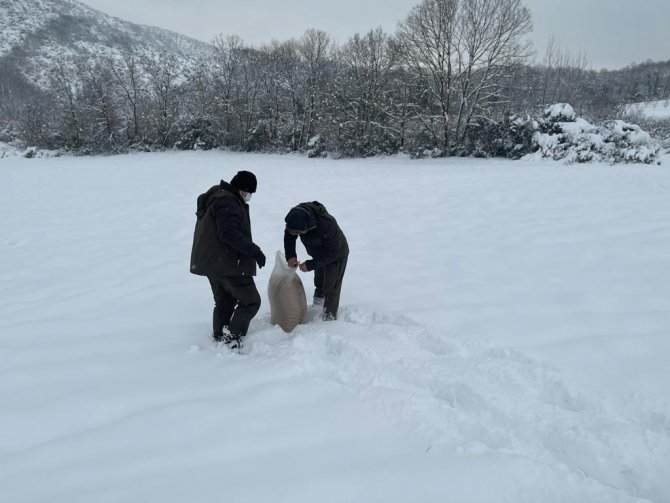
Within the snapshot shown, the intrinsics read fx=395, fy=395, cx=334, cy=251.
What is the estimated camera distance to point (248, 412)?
2.42 meters

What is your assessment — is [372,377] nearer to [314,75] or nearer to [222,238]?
[222,238]

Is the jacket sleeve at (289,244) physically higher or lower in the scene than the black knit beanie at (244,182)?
lower

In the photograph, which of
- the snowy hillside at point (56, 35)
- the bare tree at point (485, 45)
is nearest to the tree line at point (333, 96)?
the bare tree at point (485, 45)

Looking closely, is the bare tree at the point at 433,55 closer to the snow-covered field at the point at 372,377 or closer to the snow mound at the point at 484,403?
the snow-covered field at the point at 372,377

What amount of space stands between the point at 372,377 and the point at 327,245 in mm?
1261

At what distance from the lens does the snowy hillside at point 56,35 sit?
8356 cm

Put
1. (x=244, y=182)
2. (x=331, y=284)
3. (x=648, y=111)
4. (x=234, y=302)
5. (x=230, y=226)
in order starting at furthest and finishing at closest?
(x=648, y=111) → (x=331, y=284) → (x=234, y=302) → (x=244, y=182) → (x=230, y=226)

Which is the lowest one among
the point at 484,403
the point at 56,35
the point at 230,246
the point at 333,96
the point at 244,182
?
the point at 484,403

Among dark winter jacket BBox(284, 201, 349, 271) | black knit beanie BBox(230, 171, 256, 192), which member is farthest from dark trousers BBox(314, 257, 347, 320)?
black knit beanie BBox(230, 171, 256, 192)

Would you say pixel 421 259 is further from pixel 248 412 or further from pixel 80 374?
pixel 80 374

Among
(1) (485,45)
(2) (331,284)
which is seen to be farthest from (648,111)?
(2) (331,284)

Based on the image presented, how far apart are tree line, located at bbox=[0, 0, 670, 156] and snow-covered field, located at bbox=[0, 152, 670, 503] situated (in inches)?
614

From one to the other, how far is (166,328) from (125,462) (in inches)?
73.3

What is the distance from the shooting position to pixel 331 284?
375 cm
